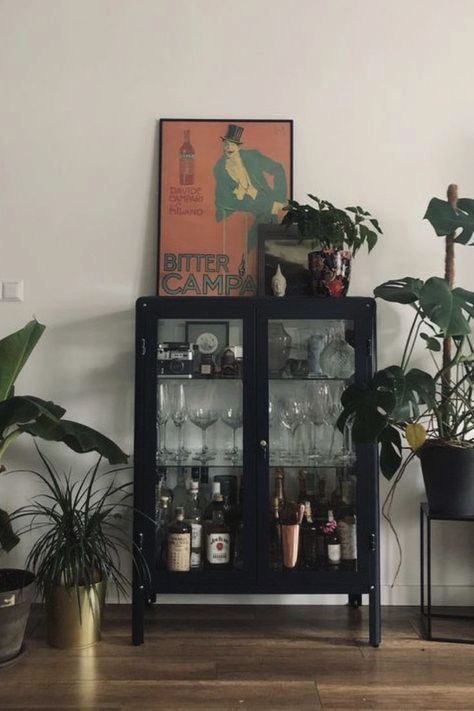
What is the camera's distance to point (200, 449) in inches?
107

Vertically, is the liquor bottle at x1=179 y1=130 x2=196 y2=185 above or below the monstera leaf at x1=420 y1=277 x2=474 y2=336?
above

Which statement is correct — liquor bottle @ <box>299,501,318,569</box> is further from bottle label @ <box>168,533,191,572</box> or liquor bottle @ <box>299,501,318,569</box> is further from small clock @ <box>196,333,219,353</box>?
small clock @ <box>196,333,219,353</box>

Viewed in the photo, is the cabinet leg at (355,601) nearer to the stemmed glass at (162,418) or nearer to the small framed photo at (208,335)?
the stemmed glass at (162,418)

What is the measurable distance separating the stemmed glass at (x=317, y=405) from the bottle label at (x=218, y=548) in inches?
21.8

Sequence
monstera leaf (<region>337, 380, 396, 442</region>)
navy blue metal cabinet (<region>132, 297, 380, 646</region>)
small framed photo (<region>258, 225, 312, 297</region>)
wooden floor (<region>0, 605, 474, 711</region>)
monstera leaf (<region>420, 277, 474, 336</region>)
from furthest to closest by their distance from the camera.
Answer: small framed photo (<region>258, 225, 312, 297</region>)
navy blue metal cabinet (<region>132, 297, 380, 646</region>)
monstera leaf (<region>337, 380, 396, 442</region>)
monstera leaf (<region>420, 277, 474, 336</region>)
wooden floor (<region>0, 605, 474, 711</region>)

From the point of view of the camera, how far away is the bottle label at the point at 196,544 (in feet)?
8.62

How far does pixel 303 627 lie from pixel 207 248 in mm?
1679

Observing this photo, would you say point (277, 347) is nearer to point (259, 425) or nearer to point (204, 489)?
point (259, 425)

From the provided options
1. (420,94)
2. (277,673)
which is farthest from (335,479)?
(420,94)

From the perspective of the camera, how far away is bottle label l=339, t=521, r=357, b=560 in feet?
8.59

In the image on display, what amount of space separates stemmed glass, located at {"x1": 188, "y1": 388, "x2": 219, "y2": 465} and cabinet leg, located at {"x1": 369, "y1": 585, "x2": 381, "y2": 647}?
87 cm

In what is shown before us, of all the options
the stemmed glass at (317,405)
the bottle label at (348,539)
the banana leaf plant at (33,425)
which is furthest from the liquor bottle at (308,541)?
the banana leaf plant at (33,425)

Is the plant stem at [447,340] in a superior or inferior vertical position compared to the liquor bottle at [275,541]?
superior

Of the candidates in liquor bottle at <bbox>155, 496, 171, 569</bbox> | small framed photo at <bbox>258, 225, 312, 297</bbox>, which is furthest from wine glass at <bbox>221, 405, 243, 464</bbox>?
small framed photo at <bbox>258, 225, 312, 297</bbox>
